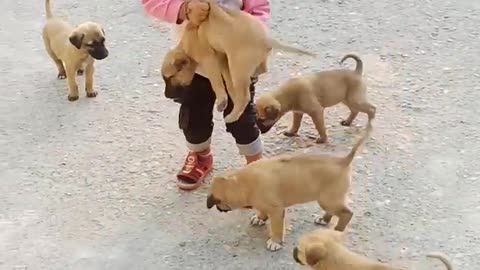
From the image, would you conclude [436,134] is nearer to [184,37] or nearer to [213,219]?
[213,219]

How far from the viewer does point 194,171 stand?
236 centimetres

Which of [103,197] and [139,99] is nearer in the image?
[103,197]

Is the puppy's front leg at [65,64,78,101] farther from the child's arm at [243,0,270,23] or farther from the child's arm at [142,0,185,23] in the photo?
the child's arm at [243,0,270,23]

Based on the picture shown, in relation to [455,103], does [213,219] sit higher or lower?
lower

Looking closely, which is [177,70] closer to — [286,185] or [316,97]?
[286,185]

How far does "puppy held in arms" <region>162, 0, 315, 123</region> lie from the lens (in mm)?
1799

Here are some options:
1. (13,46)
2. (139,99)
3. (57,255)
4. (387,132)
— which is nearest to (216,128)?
(139,99)

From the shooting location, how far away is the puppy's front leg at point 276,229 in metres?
2.07

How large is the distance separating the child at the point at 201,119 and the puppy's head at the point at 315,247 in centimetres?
41

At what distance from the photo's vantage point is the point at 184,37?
192 centimetres

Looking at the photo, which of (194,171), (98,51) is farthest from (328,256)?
(98,51)

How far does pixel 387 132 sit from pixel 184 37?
0.84 metres

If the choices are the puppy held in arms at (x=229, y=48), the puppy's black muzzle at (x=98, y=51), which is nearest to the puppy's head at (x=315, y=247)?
the puppy held in arms at (x=229, y=48)

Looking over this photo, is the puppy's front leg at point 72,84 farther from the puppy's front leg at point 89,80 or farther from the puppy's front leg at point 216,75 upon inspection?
the puppy's front leg at point 216,75
